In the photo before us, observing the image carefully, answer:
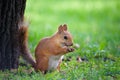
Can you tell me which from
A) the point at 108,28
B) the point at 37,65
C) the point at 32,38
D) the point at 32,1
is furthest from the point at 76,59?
the point at 32,1

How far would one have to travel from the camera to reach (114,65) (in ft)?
25.6

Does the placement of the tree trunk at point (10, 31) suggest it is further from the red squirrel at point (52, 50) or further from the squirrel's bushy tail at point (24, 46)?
the red squirrel at point (52, 50)

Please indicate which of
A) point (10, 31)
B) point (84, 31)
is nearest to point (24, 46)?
point (10, 31)

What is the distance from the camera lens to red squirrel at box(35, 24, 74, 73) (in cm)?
750

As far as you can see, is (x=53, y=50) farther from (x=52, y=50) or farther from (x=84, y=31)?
(x=84, y=31)

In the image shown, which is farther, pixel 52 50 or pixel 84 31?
pixel 84 31

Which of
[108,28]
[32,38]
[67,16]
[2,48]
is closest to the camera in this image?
[2,48]

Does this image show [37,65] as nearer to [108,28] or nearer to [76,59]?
[76,59]

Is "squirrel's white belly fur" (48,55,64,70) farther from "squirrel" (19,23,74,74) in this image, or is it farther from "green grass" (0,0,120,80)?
"green grass" (0,0,120,80)

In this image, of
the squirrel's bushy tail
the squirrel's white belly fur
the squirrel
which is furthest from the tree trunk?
the squirrel's white belly fur

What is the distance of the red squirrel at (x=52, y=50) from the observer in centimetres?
750

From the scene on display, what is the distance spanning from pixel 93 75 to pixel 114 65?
0.70m

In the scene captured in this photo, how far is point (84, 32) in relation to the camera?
39.4 feet

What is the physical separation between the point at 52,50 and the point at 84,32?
179 inches
